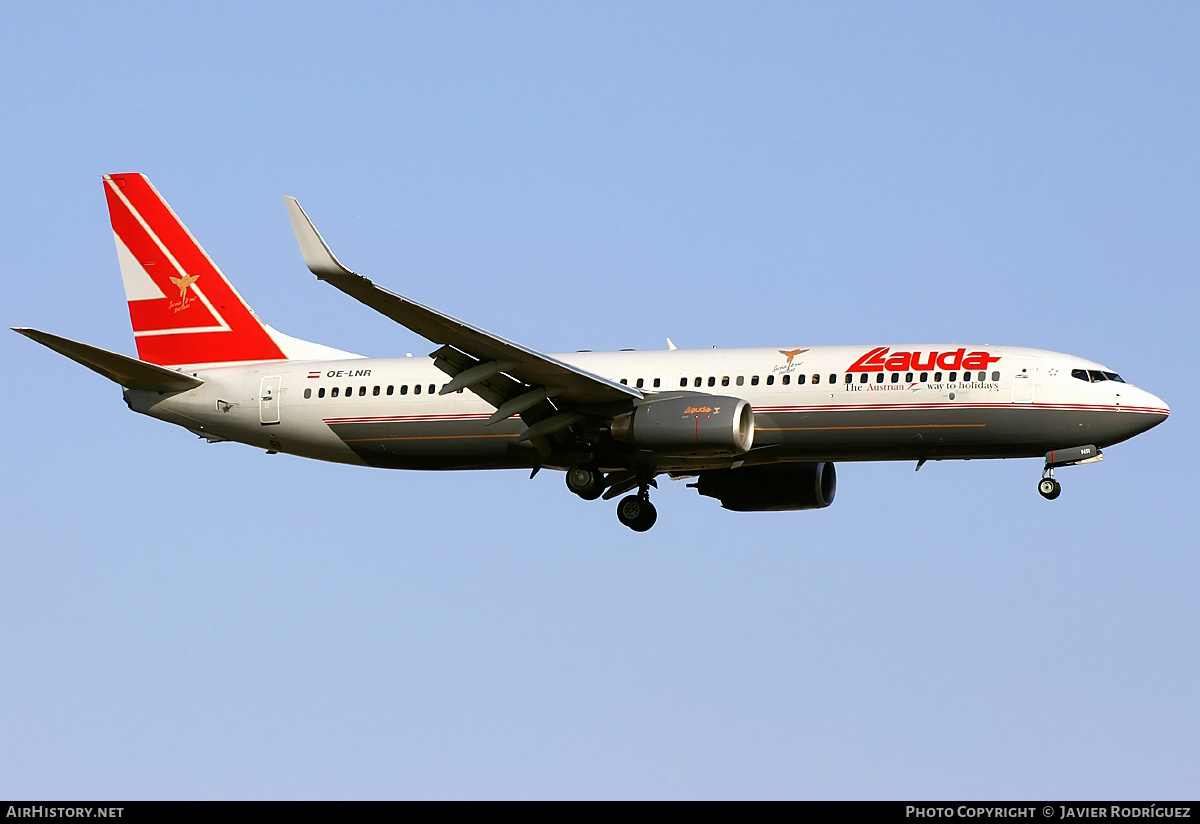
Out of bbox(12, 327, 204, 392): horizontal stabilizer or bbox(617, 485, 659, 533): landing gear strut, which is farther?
bbox(617, 485, 659, 533): landing gear strut

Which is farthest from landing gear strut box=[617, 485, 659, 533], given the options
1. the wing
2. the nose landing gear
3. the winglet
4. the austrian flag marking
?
the winglet

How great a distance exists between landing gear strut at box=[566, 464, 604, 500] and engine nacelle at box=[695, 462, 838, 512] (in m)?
3.95

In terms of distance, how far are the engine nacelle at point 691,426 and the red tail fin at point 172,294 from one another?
38.1ft

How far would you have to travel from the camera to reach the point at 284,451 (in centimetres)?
4709

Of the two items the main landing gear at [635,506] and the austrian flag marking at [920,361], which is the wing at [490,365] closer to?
the main landing gear at [635,506]

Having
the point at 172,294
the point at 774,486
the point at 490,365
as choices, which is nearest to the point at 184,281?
the point at 172,294

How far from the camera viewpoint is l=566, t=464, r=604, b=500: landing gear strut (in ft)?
146

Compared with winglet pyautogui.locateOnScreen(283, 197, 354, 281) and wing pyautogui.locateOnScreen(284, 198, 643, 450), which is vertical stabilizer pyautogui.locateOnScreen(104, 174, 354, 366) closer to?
wing pyautogui.locateOnScreen(284, 198, 643, 450)

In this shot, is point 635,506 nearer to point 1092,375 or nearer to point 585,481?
point 585,481

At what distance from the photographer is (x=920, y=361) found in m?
42.3

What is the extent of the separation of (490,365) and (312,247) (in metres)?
6.53

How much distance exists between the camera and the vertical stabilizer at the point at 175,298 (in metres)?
48.4

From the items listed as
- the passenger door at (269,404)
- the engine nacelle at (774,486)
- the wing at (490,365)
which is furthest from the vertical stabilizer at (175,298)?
the engine nacelle at (774,486)
